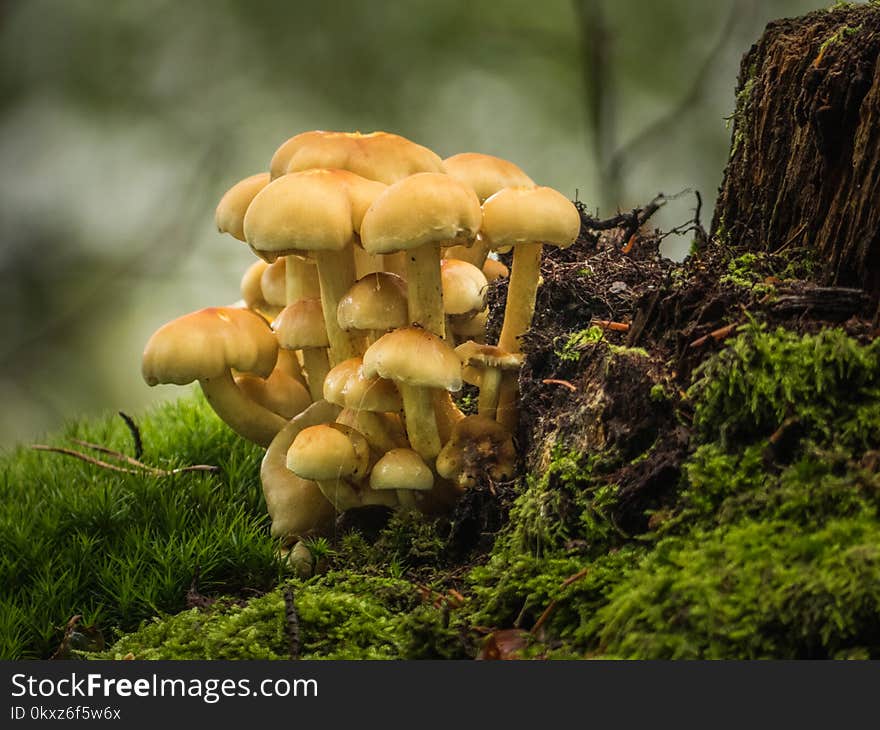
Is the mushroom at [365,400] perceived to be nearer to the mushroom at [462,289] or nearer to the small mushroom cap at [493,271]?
the mushroom at [462,289]

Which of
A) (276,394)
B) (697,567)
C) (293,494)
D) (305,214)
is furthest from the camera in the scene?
(276,394)

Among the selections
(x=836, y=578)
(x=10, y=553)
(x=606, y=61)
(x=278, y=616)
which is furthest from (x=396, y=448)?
(x=606, y=61)

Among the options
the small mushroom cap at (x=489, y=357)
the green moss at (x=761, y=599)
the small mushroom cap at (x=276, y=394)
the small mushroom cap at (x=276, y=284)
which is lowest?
the green moss at (x=761, y=599)

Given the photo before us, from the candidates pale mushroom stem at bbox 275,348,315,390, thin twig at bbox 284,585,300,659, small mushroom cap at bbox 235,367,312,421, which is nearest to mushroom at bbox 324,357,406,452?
small mushroom cap at bbox 235,367,312,421

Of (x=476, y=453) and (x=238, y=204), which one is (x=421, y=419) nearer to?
(x=476, y=453)

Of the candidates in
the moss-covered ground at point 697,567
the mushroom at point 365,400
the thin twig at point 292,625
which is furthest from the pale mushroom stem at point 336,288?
the thin twig at point 292,625

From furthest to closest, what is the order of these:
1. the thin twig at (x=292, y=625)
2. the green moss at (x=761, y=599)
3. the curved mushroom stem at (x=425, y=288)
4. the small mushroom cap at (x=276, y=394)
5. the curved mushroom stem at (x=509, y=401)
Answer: the small mushroom cap at (x=276, y=394)
the curved mushroom stem at (x=509, y=401)
the curved mushroom stem at (x=425, y=288)
the thin twig at (x=292, y=625)
the green moss at (x=761, y=599)

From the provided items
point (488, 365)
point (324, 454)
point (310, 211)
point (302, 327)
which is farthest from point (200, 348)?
point (488, 365)
